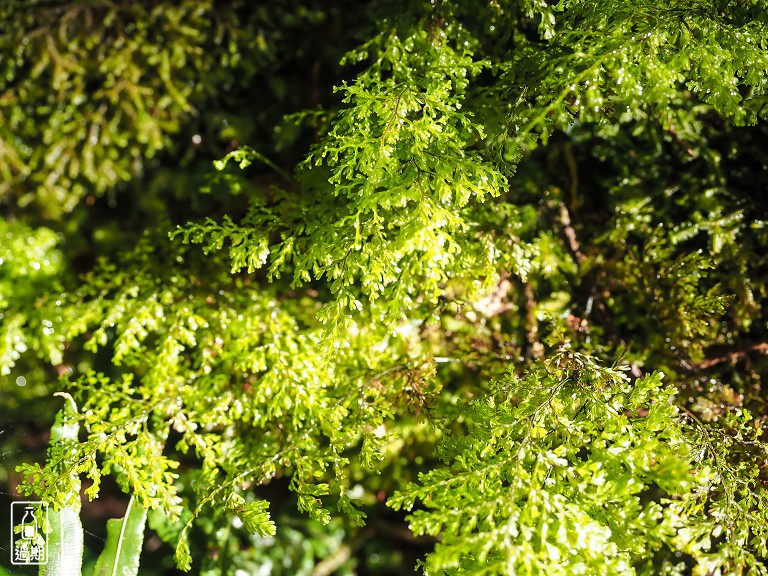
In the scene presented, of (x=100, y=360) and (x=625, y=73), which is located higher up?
(x=625, y=73)

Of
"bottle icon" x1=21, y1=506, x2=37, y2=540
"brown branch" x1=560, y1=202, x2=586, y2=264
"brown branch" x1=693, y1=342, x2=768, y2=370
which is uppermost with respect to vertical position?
"brown branch" x1=560, y1=202, x2=586, y2=264

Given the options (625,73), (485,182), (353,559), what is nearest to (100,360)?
(353,559)

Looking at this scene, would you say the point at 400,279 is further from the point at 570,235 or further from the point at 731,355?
the point at 731,355

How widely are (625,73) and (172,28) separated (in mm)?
2199

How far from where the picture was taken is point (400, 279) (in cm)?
153

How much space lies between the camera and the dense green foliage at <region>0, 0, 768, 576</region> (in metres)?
1.41

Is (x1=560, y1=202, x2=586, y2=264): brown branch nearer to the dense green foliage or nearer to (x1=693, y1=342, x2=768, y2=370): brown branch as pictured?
the dense green foliage

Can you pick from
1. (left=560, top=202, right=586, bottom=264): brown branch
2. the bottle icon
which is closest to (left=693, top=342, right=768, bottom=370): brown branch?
(left=560, top=202, right=586, bottom=264): brown branch

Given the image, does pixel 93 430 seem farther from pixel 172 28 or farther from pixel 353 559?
pixel 172 28

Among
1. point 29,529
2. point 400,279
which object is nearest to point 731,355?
point 400,279

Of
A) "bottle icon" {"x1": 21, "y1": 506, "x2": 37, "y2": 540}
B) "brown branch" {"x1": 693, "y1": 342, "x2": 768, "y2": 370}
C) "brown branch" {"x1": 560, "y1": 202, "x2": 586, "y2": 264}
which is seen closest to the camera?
"bottle icon" {"x1": 21, "y1": 506, "x2": 37, "y2": 540}

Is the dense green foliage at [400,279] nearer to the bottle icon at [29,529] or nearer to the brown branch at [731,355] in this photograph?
the brown branch at [731,355]

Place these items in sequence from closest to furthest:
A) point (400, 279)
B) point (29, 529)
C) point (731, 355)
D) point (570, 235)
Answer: point (400, 279), point (29, 529), point (731, 355), point (570, 235)

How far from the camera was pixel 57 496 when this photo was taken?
5.31 ft
